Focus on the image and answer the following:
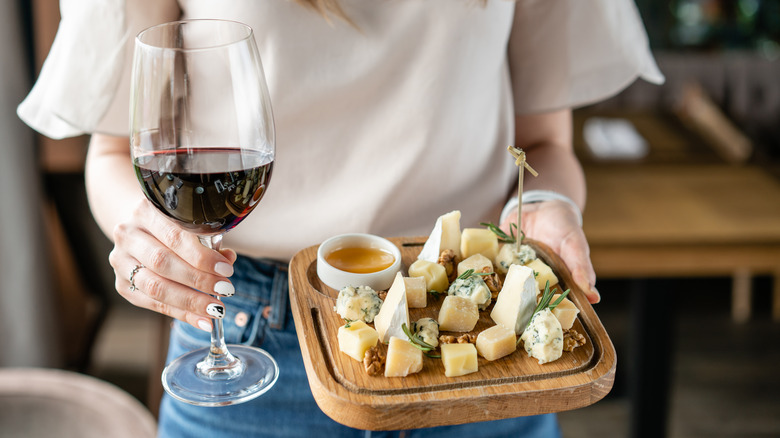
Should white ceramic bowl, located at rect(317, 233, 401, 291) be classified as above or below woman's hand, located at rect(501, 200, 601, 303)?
above

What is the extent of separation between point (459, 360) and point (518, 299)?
5.0 inches

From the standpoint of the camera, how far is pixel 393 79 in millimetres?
1111

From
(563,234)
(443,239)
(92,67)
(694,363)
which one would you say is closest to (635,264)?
(694,363)

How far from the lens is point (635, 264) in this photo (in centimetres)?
240

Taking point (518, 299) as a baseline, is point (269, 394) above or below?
below

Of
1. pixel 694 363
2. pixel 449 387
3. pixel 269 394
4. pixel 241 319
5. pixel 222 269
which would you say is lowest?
pixel 694 363

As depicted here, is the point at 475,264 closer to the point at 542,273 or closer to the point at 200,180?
the point at 542,273

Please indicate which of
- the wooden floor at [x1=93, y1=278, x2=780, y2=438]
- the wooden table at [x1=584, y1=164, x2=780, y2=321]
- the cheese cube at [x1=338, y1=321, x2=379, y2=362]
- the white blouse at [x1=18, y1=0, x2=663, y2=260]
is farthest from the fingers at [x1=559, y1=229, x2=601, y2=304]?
the wooden floor at [x1=93, y1=278, x2=780, y2=438]

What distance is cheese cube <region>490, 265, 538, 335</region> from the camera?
876 mm

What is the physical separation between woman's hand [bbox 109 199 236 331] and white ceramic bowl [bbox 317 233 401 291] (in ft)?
0.49

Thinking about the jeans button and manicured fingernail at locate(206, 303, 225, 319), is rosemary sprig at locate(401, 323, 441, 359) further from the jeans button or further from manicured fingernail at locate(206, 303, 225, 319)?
the jeans button

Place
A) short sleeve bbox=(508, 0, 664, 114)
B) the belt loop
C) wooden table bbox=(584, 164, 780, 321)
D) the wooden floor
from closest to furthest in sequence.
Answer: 1. the belt loop
2. short sleeve bbox=(508, 0, 664, 114)
3. wooden table bbox=(584, 164, 780, 321)
4. the wooden floor

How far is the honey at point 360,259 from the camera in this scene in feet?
3.29

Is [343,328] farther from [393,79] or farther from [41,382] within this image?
[41,382]
